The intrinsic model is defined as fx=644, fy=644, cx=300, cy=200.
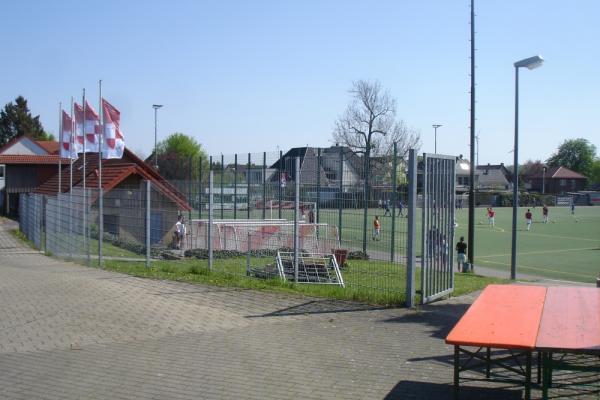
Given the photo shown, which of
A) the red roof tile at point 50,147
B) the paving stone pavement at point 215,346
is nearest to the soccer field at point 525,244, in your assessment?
the paving stone pavement at point 215,346

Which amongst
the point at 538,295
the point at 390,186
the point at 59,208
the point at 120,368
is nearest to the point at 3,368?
the point at 120,368

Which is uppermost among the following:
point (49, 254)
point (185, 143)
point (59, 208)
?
point (185, 143)

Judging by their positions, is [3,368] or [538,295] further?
[538,295]

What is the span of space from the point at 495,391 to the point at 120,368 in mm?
3666

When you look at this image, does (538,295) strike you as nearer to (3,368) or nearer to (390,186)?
(390,186)

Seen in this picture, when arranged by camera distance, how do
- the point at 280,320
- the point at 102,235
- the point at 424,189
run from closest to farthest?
1. the point at 280,320
2. the point at 424,189
3. the point at 102,235

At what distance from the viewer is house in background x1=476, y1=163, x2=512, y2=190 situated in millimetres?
131462

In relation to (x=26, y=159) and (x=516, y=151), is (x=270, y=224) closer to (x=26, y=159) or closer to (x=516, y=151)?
(x=516, y=151)

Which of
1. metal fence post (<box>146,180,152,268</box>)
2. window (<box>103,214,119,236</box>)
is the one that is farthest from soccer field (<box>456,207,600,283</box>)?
window (<box>103,214,119,236</box>)

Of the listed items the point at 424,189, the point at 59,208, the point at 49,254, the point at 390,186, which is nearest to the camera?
the point at 424,189

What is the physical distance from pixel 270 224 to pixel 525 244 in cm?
2294

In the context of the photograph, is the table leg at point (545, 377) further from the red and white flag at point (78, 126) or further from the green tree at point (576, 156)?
the green tree at point (576, 156)

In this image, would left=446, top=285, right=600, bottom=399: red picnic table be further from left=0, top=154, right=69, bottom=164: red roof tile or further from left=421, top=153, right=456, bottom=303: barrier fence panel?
left=0, top=154, right=69, bottom=164: red roof tile

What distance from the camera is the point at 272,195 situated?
1941 cm
